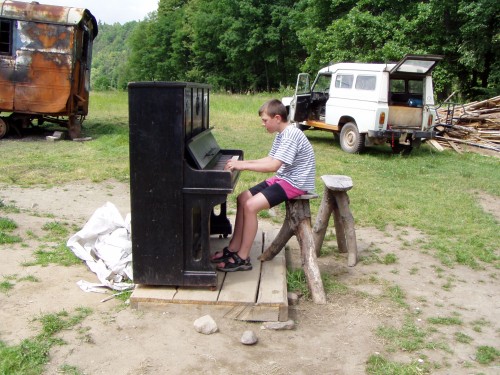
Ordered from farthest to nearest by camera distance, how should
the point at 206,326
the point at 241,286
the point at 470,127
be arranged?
the point at 470,127
the point at 241,286
the point at 206,326

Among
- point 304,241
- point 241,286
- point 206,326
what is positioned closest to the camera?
point 206,326

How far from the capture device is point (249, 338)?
3.80 metres

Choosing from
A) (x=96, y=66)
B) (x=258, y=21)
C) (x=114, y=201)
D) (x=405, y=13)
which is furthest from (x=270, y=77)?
(x=96, y=66)

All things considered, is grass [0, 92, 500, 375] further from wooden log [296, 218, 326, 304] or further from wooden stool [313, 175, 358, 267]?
wooden stool [313, 175, 358, 267]

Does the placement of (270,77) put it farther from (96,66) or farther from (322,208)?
(96,66)

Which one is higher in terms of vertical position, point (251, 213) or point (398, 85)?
point (398, 85)

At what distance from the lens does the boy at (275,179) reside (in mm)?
4598

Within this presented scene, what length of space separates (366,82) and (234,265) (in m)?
9.38

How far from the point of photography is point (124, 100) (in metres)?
26.5

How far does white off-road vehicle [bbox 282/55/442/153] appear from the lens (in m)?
12.6

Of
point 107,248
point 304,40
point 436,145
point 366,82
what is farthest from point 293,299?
point 304,40

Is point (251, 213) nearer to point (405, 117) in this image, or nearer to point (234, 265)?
point (234, 265)

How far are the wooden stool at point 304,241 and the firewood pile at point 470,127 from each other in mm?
10565

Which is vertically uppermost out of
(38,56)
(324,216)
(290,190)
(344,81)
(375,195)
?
(38,56)
